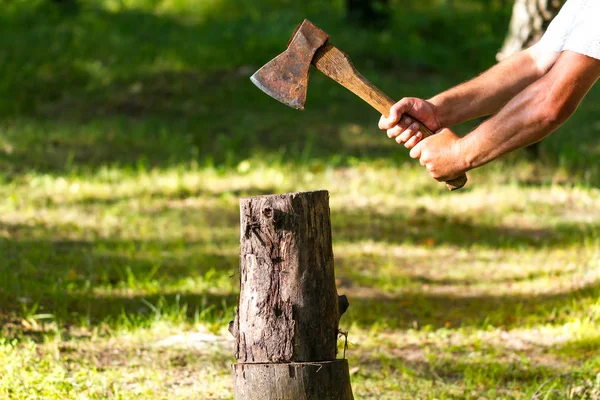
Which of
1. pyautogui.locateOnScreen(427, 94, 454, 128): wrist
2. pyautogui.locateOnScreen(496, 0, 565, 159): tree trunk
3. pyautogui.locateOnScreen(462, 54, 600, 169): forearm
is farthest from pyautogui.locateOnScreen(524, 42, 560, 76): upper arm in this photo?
pyautogui.locateOnScreen(496, 0, 565, 159): tree trunk

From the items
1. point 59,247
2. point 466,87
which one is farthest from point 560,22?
point 59,247

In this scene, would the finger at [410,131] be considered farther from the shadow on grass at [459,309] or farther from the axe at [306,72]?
the shadow on grass at [459,309]

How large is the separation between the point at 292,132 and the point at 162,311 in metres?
5.06

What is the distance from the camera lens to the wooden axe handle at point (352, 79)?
11.8 feet

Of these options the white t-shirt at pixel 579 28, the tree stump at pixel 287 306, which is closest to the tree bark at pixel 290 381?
the tree stump at pixel 287 306

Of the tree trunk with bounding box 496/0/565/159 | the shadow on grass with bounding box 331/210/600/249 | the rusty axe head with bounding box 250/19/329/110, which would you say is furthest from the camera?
the tree trunk with bounding box 496/0/565/159

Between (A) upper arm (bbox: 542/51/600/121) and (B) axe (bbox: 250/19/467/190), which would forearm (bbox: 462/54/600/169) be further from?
(B) axe (bbox: 250/19/467/190)

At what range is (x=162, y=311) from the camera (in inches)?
212

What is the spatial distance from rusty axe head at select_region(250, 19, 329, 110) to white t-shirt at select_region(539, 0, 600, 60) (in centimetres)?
101

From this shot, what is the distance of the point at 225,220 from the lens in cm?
748

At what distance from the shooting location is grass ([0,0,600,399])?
4.65 metres

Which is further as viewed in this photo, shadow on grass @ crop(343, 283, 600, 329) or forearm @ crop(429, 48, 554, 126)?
shadow on grass @ crop(343, 283, 600, 329)

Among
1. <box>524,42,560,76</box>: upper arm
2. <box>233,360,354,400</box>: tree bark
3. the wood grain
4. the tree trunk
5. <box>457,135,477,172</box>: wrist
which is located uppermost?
the tree trunk

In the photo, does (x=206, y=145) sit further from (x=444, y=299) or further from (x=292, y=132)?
(x=444, y=299)
